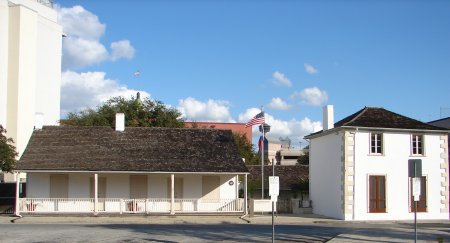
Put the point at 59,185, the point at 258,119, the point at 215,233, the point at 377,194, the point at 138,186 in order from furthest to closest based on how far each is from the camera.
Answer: the point at 258,119 → the point at 138,186 → the point at 59,185 → the point at 377,194 → the point at 215,233

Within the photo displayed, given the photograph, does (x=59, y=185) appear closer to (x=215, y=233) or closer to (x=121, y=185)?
(x=121, y=185)

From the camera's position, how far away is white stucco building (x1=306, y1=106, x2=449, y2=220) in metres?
31.5

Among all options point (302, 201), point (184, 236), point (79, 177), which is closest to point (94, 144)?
point (79, 177)

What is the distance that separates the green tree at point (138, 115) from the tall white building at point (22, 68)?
540 cm

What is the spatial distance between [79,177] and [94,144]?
8.30 ft

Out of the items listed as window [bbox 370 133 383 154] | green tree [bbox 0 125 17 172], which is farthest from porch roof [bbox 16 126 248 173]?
window [bbox 370 133 383 154]

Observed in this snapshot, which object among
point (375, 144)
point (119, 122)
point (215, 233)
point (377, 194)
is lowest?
point (215, 233)

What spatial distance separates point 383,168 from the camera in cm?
3200

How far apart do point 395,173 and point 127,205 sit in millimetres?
15778

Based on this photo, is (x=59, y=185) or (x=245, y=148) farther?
(x=245, y=148)

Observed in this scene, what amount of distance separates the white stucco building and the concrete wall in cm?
657

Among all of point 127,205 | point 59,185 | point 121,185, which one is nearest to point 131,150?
point 121,185

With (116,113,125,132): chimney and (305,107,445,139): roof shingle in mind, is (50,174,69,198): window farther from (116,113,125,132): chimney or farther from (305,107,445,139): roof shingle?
(305,107,445,139): roof shingle

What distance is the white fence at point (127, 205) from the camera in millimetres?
32812
